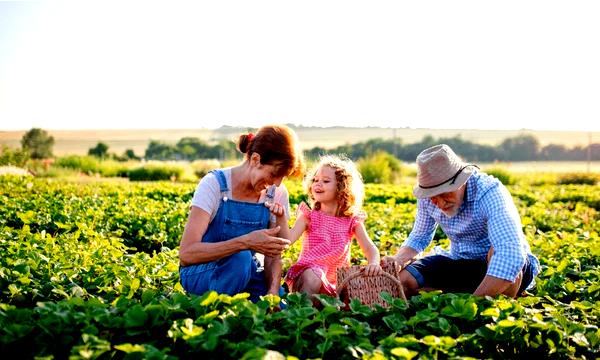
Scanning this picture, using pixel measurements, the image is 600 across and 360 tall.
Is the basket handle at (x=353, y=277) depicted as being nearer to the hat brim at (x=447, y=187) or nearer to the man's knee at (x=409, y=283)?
the man's knee at (x=409, y=283)

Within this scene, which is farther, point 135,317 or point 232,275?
point 232,275

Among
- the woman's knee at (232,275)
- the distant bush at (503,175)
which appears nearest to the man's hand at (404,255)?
the woman's knee at (232,275)

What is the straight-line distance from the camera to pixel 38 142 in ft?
124

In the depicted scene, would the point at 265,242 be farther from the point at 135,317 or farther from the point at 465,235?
the point at 465,235

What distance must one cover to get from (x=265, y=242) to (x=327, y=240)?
1.05 meters

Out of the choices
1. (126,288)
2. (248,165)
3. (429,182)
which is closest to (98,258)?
(126,288)

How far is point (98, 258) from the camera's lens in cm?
523

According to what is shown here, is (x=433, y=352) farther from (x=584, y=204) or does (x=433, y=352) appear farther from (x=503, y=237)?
(x=584, y=204)

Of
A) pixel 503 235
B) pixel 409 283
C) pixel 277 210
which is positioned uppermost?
pixel 277 210

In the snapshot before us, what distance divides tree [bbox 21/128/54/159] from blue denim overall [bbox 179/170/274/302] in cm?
3509

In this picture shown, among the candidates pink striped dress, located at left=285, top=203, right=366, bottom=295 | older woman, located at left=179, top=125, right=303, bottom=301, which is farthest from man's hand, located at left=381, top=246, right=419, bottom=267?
older woman, located at left=179, top=125, right=303, bottom=301

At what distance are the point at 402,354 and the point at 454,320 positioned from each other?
3.07 ft

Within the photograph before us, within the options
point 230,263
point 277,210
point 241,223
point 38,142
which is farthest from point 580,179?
point 38,142

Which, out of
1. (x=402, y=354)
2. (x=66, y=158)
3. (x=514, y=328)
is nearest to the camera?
(x=402, y=354)
